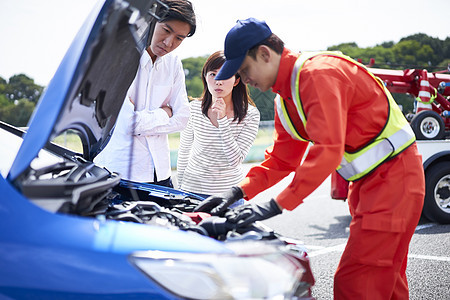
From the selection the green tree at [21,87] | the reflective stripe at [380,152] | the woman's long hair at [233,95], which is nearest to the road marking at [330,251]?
the woman's long hair at [233,95]

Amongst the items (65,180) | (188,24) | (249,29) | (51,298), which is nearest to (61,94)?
(65,180)

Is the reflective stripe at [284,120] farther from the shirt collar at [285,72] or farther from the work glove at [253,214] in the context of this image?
the work glove at [253,214]

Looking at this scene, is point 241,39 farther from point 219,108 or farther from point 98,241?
point 219,108

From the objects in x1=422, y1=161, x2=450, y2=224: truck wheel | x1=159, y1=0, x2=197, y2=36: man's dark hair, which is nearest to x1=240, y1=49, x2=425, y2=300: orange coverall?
x1=159, y1=0, x2=197, y2=36: man's dark hair

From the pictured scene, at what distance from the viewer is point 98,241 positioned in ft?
5.02

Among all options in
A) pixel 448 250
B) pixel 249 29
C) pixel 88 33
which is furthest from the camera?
pixel 448 250

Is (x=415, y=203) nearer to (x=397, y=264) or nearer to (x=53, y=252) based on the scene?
(x=397, y=264)

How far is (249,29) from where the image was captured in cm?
215

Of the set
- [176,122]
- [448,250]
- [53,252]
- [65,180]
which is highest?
[176,122]

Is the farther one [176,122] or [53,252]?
[176,122]

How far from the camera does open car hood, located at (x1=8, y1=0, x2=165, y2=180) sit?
1.70 metres

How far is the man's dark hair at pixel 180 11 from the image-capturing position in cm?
302

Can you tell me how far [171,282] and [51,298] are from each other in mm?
405

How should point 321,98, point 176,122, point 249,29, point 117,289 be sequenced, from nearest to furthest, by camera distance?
point 117,289, point 321,98, point 249,29, point 176,122
